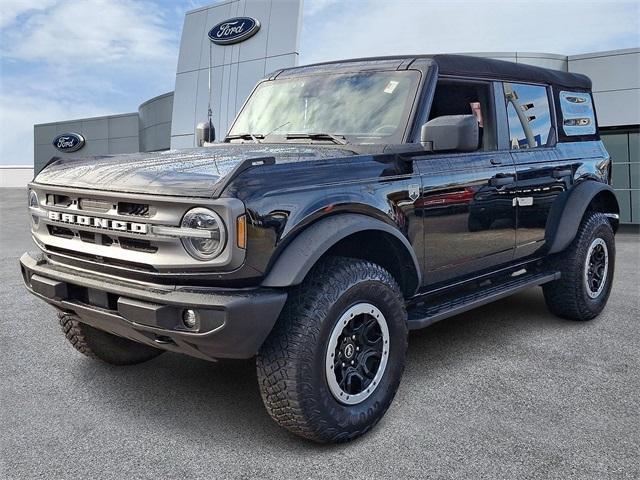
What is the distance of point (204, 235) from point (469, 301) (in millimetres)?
1962

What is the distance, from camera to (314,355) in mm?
2678

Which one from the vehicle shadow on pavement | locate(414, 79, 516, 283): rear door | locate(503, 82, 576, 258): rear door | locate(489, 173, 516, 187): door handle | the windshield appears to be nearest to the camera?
the vehicle shadow on pavement

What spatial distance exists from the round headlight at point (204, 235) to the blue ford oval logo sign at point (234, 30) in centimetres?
1637

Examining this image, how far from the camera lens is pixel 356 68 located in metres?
3.95

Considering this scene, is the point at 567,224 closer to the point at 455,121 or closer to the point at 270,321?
the point at 455,121

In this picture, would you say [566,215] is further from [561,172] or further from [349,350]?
[349,350]

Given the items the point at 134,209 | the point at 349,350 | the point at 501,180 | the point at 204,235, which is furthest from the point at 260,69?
the point at 204,235

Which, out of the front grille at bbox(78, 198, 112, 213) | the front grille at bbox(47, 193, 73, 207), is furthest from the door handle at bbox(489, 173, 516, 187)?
the front grille at bbox(47, 193, 73, 207)

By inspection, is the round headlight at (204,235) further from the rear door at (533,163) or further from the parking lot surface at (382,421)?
the rear door at (533,163)

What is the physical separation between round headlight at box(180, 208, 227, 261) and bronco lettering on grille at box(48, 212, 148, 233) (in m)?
0.24

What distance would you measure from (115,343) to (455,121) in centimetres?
256

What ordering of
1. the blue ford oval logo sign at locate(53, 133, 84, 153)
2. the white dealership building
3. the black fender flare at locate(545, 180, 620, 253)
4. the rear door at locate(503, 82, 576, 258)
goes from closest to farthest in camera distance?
the rear door at locate(503, 82, 576, 258)
the black fender flare at locate(545, 180, 620, 253)
the white dealership building
the blue ford oval logo sign at locate(53, 133, 84, 153)

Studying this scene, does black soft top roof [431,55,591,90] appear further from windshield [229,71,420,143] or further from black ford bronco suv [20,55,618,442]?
windshield [229,71,420,143]

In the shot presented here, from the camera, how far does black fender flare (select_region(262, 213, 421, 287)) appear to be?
2.60 metres
